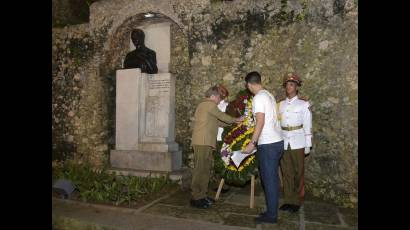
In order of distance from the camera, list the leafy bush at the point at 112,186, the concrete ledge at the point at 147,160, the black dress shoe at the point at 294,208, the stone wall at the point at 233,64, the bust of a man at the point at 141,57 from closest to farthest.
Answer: the black dress shoe at the point at 294,208 < the leafy bush at the point at 112,186 < the stone wall at the point at 233,64 < the concrete ledge at the point at 147,160 < the bust of a man at the point at 141,57

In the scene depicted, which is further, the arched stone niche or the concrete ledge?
the arched stone niche

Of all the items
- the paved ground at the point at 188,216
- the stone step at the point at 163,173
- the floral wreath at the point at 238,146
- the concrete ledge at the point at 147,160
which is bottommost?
the paved ground at the point at 188,216

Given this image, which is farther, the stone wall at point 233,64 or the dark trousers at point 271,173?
the stone wall at point 233,64

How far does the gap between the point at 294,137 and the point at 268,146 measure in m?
0.90

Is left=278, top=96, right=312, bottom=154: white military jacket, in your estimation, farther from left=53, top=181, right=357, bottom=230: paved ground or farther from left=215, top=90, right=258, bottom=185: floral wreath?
left=53, top=181, right=357, bottom=230: paved ground

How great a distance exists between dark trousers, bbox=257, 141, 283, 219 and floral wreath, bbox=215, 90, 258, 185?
620mm

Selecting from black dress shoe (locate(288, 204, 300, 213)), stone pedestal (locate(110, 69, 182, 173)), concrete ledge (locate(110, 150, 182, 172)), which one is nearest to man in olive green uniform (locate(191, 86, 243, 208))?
black dress shoe (locate(288, 204, 300, 213))

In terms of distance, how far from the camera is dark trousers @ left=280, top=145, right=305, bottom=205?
4.37m

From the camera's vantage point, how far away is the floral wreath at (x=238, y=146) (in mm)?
4270

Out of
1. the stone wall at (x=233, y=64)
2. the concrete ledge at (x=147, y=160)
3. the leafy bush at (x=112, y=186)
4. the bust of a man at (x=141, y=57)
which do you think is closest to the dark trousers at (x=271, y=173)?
the stone wall at (x=233, y=64)

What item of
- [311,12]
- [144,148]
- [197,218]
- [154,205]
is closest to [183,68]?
[144,148]

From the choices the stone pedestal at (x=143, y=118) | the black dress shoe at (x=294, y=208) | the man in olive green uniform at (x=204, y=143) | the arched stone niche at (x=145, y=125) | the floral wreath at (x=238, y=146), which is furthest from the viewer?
the stone pedestal at (x=143, y=118)

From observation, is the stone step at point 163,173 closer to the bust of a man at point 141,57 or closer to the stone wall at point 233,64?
the stone wall at point 233,64

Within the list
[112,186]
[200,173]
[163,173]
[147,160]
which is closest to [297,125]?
[200,173]
